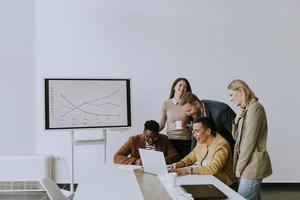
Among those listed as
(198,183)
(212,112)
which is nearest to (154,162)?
(198,183)

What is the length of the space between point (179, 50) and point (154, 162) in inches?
89.2

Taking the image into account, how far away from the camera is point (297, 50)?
4.76 metres

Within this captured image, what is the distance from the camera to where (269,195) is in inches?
179

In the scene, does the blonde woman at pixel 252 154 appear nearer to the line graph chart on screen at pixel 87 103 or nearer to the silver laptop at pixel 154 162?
the silver laptop at pixel 154 162

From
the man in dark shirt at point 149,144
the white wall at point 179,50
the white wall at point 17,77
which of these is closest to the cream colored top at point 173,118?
the white wall at point 179,50

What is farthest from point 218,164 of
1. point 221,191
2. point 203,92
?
point 203,92

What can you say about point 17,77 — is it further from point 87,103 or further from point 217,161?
point 217,161

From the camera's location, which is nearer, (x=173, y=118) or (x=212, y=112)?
(x=212, y=112)

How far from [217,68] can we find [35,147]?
2555 millimetres

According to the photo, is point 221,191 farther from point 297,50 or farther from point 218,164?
point 297,50

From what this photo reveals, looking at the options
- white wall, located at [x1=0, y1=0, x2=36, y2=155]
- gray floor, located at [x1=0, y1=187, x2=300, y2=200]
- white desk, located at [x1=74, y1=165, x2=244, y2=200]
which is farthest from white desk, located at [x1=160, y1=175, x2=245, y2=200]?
white wall, located at [x1=0, y1=0, x2=36, y2=155]

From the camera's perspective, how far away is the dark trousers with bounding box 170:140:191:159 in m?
4.18

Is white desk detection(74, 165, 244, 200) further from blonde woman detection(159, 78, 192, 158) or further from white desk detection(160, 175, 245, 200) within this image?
blonde woman detection(159, 78, 192, 158)

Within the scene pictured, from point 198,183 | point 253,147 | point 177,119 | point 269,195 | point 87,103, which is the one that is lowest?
point 269,195
